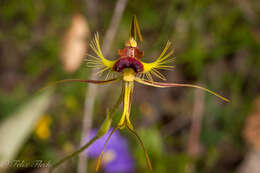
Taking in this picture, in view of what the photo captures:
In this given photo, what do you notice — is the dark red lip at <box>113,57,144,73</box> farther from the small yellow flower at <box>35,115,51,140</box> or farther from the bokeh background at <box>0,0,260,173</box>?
the small yellow flower at <box>35,115,51,140</box>

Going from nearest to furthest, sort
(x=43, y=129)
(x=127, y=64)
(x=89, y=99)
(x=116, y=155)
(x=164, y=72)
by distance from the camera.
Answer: (x=127, y=64) → (x=89, y=99) → (x=43, y=129) → (x=116, y=155) → (x=164, y=72)

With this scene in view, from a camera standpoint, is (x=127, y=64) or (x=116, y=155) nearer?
(x=127, y=64)

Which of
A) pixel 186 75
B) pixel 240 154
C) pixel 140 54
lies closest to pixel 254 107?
pixel 240 154

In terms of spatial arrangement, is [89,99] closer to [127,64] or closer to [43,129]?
[43,129]

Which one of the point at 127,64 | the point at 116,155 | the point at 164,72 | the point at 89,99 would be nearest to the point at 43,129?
the point at 89,99

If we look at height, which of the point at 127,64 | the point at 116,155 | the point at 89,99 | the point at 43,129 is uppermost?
the point at 127,64
